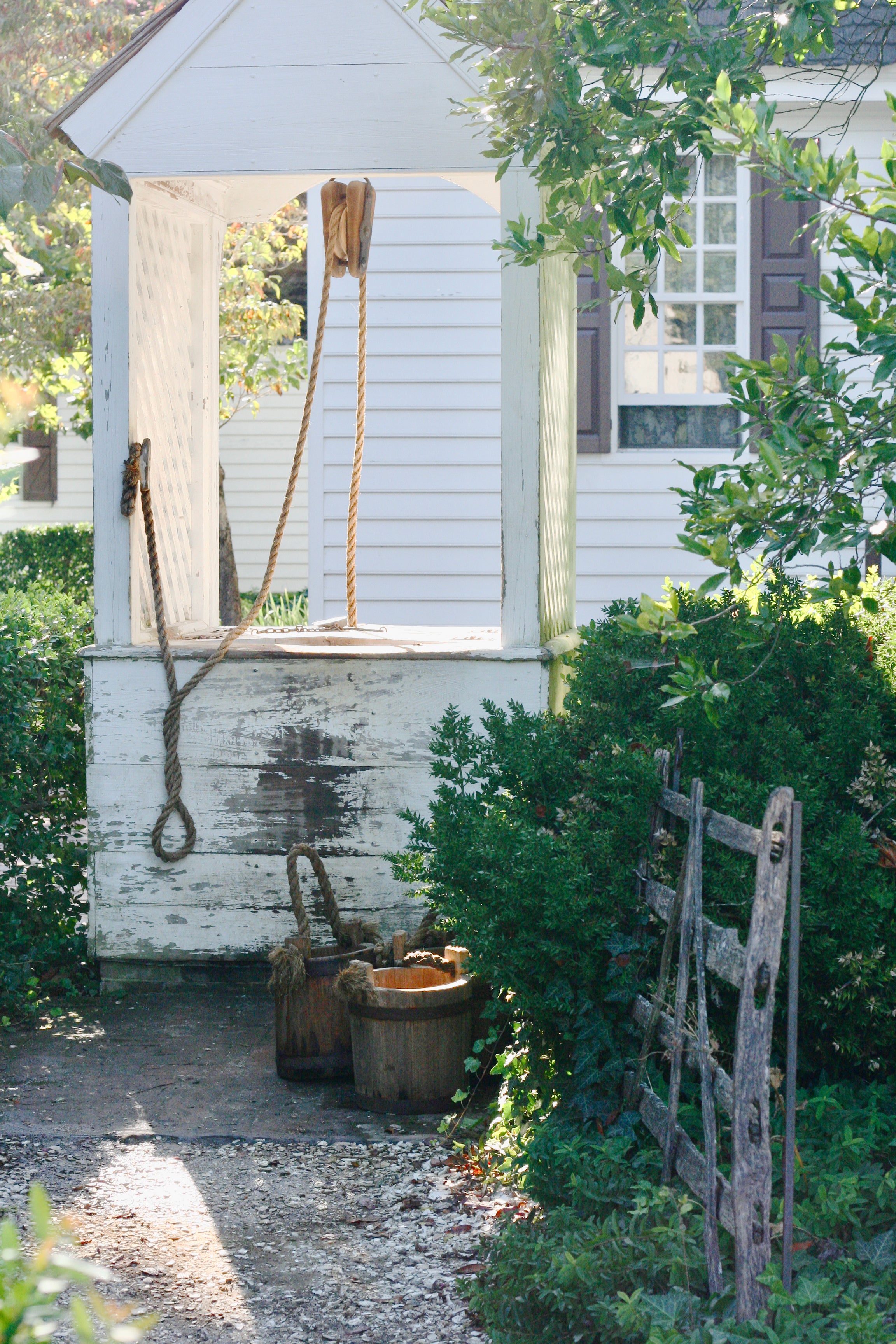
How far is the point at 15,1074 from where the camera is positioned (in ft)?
14.1

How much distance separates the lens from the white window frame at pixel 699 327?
8.27m

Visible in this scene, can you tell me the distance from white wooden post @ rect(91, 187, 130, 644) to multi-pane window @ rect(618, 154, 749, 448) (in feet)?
13.4

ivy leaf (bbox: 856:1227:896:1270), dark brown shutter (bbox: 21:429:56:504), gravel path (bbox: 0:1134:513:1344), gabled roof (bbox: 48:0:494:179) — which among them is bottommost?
gravel path (bbox: 0:1134:513:1344)

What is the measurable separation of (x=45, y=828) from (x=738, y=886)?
10.3 feet

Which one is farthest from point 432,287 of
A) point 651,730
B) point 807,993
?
point 807,993

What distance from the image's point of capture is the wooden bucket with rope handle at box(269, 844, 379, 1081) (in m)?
4.11

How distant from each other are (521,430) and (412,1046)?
2215 mm

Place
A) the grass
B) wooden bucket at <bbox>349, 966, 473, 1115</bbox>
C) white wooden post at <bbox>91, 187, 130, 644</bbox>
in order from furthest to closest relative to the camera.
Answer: the grass → white wooden post at <bbox>91, 187, 130, 644</bbox> → wooden bucket at <bbox>349, 966, 473, 1115</bbox>

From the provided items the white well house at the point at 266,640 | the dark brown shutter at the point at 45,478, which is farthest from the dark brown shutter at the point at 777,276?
the dark brown shutter at the point at 45,478

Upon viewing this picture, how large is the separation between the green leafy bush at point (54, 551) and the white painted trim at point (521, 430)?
995 cm

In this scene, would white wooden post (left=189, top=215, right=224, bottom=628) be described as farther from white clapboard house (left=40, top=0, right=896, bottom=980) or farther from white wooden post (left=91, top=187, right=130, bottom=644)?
white wooden post (left=91, top=187, right=130, bottom=644)

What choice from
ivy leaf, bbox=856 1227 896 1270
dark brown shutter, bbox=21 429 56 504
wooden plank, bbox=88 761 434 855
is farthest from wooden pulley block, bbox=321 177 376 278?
dark brown shutter, bbox=21 429 56 504

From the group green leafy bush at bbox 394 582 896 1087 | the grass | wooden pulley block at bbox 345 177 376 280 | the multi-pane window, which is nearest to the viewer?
green leafy bush at bbox 394 582 896 1087

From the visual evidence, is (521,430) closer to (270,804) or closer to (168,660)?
(168,660)
